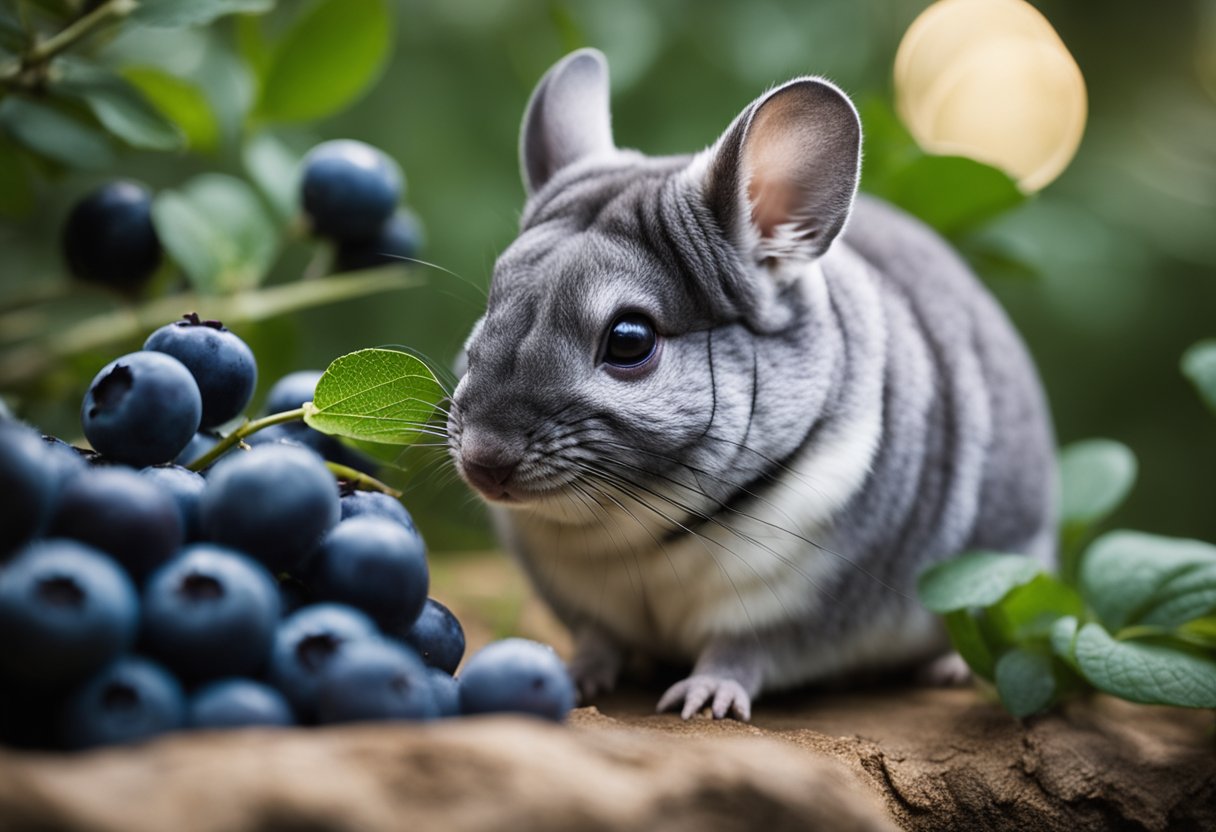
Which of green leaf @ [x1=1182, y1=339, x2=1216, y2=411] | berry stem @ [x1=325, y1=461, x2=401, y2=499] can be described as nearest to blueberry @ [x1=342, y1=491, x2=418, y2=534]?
berry stem @ [x1=325, y1=461, x2=401, y2=499]

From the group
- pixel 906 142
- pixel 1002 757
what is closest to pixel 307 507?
pixel 1002 757

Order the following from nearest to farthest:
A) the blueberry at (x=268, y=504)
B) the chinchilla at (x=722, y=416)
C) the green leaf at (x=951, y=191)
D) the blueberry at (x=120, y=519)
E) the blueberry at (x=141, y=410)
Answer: the blueberry at (x=120, y=519), the blueberry at (x=268, y=504), the blueberry at (x=141, y=410), the chinchilla at (x=722, y=416), the green leaf at (x=951, y=191)

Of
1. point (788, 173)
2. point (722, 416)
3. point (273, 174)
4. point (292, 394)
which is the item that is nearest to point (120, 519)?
point (292, 394)

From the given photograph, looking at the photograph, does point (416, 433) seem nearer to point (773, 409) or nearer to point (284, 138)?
point (773, 409)

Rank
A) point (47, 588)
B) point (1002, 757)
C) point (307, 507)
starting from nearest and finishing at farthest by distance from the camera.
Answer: point (47, 588) → point (307, 507) → point (1002, 757)

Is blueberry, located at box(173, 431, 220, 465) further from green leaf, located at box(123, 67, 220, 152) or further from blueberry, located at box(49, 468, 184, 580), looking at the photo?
green leaf, located at box(123, 67, 220, 152)

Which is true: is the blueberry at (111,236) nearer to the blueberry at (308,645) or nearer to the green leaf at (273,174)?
the green leaf at (273,174)

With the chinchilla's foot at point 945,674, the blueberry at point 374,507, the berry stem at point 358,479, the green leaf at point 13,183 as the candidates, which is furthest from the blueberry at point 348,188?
the chinchilla's foot at point 945,674
